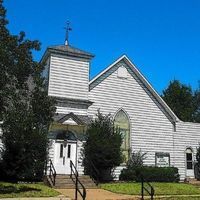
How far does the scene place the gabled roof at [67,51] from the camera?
1147 inches

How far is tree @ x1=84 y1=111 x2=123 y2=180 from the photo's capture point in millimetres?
27219

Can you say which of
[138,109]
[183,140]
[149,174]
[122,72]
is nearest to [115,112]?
[138,109]

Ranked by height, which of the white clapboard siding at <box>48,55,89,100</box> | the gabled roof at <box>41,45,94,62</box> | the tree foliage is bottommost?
the white clapboard siding at <box>48,55,89,100</box>

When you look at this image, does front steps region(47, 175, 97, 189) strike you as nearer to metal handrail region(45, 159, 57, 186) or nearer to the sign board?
metal handrail region(45, 159, 57, 186)

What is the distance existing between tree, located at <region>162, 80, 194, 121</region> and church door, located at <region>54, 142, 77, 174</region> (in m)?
39.7

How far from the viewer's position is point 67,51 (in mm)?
29500

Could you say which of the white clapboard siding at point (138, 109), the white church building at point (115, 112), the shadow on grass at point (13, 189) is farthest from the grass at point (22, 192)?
the white clapboard siding at point (138, 109)

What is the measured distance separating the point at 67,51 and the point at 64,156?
25.8 feet

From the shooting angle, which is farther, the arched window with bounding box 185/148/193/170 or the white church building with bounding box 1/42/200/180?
the arched window with bounding box 185/148/193/170

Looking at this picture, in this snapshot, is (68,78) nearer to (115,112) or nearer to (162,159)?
(115,112)

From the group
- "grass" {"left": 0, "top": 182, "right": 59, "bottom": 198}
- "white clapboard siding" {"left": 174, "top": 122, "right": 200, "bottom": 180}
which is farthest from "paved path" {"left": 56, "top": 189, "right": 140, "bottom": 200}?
"white clapboard siding" {"left": 174, "top": 122, "right": 200, "bottom": 180}

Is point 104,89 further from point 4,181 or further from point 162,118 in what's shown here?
point 4,181

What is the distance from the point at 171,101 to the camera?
6625 cm

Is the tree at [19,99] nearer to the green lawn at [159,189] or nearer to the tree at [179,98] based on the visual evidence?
the green lawn at [159,189]
